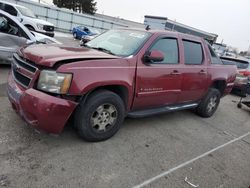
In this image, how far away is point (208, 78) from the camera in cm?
529

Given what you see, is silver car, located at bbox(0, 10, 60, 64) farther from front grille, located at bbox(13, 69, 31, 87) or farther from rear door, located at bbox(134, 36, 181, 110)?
rear door, located at bbox(134, 36, 181, 110)

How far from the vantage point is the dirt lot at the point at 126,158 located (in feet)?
9.00

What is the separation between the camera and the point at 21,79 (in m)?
3.26

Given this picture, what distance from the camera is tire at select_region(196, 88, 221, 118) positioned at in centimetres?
564

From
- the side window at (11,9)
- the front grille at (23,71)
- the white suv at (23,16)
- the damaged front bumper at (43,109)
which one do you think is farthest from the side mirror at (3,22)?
the side window at (11,9)

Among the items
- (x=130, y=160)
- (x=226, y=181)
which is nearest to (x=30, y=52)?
(x=130, y=160)

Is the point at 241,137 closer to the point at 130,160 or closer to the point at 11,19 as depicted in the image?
the point at 130,160

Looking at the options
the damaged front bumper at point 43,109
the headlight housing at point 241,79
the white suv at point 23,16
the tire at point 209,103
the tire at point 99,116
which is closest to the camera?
the damaged front bumper at point 43,109

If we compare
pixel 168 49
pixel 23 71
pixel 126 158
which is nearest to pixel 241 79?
pixel 168 49

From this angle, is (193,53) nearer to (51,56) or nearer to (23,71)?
(51,56)

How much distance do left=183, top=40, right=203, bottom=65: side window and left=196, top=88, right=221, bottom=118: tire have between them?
3.28 feet

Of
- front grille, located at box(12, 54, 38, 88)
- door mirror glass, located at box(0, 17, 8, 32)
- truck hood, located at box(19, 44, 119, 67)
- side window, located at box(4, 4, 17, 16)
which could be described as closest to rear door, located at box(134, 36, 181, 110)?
truck hood, located at box(19, 44, 119, 67)

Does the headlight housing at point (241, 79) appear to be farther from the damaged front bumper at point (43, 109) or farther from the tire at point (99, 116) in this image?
the damaged front bumper at point (43, 109)

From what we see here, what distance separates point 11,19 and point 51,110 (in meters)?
4.75
